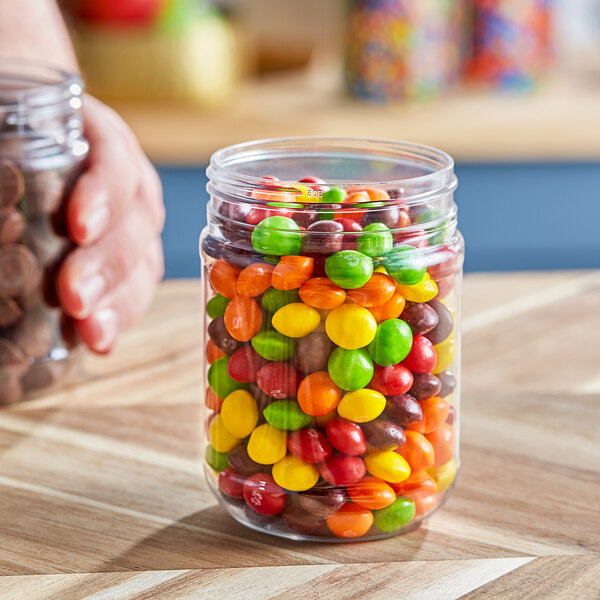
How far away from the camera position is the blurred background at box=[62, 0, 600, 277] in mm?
1725

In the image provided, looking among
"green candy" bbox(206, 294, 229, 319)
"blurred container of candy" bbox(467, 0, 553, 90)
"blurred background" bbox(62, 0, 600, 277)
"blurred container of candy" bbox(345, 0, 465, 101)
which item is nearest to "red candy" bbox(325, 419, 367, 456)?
"green candy" bbox(206, 294, 229, 319)

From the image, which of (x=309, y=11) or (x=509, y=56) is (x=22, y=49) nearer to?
(x=509, y=56)

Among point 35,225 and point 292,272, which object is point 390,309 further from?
point 35,225

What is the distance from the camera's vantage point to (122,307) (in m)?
0.93

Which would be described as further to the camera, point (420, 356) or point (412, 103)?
point (412, 103)

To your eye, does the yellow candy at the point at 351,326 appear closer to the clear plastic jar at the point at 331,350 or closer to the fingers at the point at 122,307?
the clear plastic jar at the point at 331,350

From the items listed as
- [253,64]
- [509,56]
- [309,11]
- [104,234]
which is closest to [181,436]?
[104,234]

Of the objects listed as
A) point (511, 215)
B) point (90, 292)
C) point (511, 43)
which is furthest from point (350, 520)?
point (511, 43)

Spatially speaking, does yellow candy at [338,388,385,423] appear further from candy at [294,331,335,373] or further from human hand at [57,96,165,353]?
human hand at [57,96,165,353]

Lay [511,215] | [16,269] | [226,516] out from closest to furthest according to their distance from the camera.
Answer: [226,516] → [16,269] → [511,215]

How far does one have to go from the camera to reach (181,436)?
0.78 metres

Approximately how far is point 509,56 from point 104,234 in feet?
4.18

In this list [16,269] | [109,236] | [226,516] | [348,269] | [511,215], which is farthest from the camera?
[511,215]

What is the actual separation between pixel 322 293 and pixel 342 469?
0.11 metres
